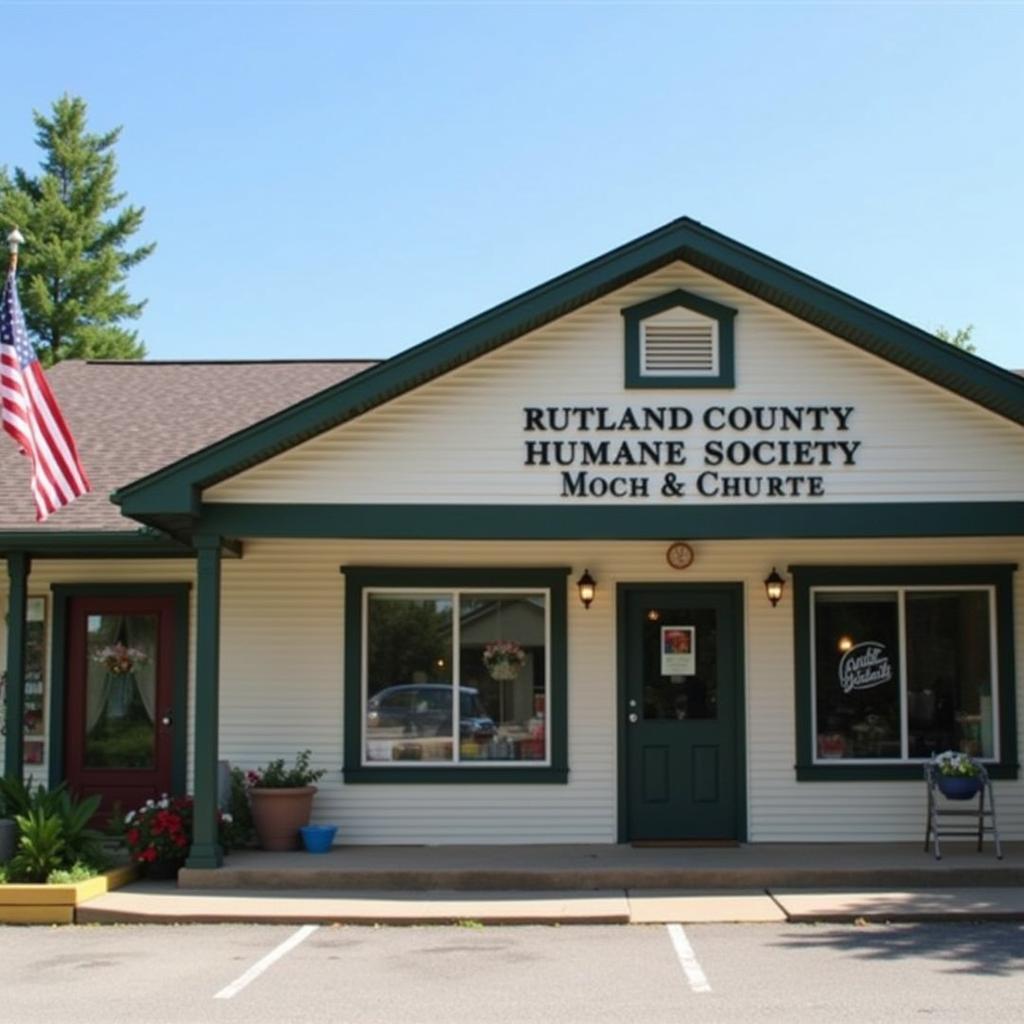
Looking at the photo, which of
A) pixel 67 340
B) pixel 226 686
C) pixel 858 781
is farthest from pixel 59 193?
pixel 858 781

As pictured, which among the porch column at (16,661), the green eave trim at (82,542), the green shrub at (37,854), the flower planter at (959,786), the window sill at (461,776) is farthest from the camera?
the window sill at (461,776)

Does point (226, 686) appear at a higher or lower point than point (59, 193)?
lower

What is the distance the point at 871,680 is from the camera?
1392cm

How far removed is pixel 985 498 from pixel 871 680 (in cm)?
238

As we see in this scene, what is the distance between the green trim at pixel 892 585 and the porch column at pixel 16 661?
7008mm

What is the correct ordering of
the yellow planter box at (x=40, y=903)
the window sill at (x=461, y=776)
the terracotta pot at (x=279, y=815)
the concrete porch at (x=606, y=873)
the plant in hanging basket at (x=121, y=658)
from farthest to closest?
the plant in hanging basket at (x=121, y=658) < the window sill at (x=461, y=776) < the terracotta pot at (x=279, y=815) < the concrete porch at (x=606, y=873) < the yellow planter box at (x=40, y=903)

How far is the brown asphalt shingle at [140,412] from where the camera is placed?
13922 millimetres

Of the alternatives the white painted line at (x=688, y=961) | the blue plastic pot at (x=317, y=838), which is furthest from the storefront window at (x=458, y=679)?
the white painted line at (x=688, y=961)

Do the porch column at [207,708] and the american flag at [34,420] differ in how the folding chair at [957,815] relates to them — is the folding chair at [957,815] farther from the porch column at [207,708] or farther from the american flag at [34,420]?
the american flag at [34,420]

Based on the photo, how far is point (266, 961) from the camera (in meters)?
9.42

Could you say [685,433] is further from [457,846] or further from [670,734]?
[457,846]

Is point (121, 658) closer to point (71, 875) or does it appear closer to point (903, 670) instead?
point (71, 875)

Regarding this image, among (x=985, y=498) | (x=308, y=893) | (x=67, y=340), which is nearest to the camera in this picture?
(x=308, y=893)

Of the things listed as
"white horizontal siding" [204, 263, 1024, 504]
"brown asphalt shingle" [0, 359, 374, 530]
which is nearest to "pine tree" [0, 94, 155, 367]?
"brown asphalt shingle" [0, 359, 374, 530]
